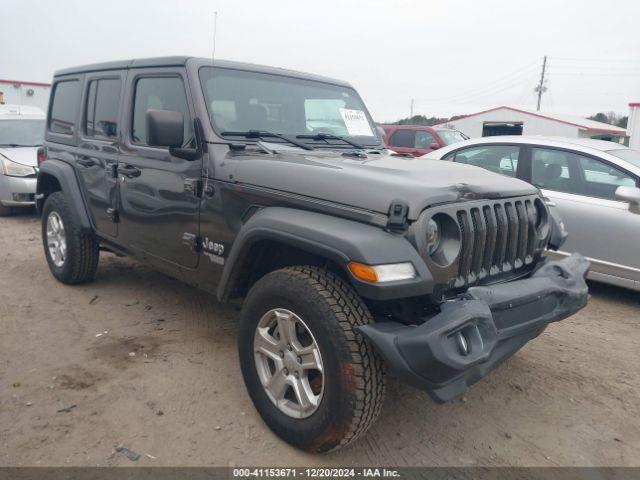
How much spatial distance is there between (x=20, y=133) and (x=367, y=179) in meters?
8.95

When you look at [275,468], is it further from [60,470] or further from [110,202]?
[110,202]

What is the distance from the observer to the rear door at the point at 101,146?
4348 mm

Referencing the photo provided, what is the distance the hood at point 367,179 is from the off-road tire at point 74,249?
2.26m

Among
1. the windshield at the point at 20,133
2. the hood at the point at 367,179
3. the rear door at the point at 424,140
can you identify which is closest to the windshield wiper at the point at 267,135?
the hood at the point at 367,179

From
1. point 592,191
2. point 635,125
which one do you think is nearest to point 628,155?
point 592,191

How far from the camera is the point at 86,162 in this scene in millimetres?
4684

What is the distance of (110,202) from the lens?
4387 mm

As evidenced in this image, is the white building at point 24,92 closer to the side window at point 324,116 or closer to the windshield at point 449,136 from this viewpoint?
the windshield at point 449,136

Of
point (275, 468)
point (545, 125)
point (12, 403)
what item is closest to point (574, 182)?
Result: point (275, 468)

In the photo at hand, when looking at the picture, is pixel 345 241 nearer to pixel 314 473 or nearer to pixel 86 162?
pixel 314 473

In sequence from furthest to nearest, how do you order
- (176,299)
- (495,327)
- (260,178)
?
(176,299)
(260,178)
(495,327)

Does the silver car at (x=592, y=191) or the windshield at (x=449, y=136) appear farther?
the windshield at (x=449, y=136)

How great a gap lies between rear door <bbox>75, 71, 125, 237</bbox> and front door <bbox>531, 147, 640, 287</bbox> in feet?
13.7

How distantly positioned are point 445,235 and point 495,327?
1.61ft
